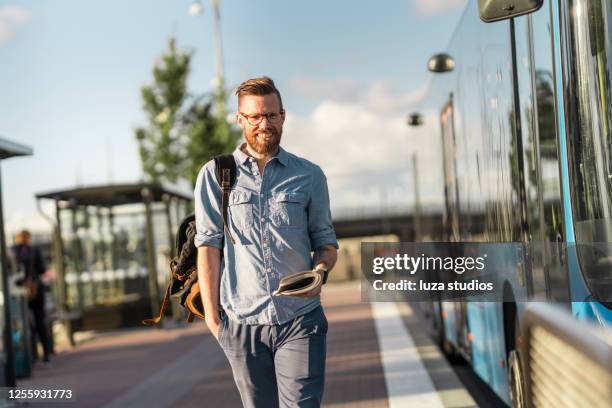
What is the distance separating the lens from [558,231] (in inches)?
197

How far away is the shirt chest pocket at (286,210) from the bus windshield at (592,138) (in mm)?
1280

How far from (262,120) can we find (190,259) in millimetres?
695

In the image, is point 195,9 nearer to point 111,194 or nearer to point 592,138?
point 111,194

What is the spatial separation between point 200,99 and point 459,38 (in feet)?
73.3

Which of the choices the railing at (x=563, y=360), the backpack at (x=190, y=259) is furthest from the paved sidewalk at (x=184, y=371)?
the railing at (x=563, y=360)

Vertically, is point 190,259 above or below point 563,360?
above

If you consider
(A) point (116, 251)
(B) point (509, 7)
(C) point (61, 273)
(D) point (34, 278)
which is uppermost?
(B) point (509, 7)

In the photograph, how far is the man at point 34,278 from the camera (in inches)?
563

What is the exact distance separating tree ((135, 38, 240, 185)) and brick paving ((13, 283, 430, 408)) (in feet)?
33.7

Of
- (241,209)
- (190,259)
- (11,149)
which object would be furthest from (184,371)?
(241,209)

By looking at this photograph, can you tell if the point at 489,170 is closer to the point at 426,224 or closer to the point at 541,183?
the point at 541,183

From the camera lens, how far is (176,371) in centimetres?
1268

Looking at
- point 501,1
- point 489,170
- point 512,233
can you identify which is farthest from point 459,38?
point 501,1

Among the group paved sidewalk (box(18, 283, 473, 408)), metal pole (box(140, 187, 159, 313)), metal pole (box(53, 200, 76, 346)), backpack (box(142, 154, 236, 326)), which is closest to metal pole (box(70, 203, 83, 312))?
metal pole (box(53, 200, 76, 346))
